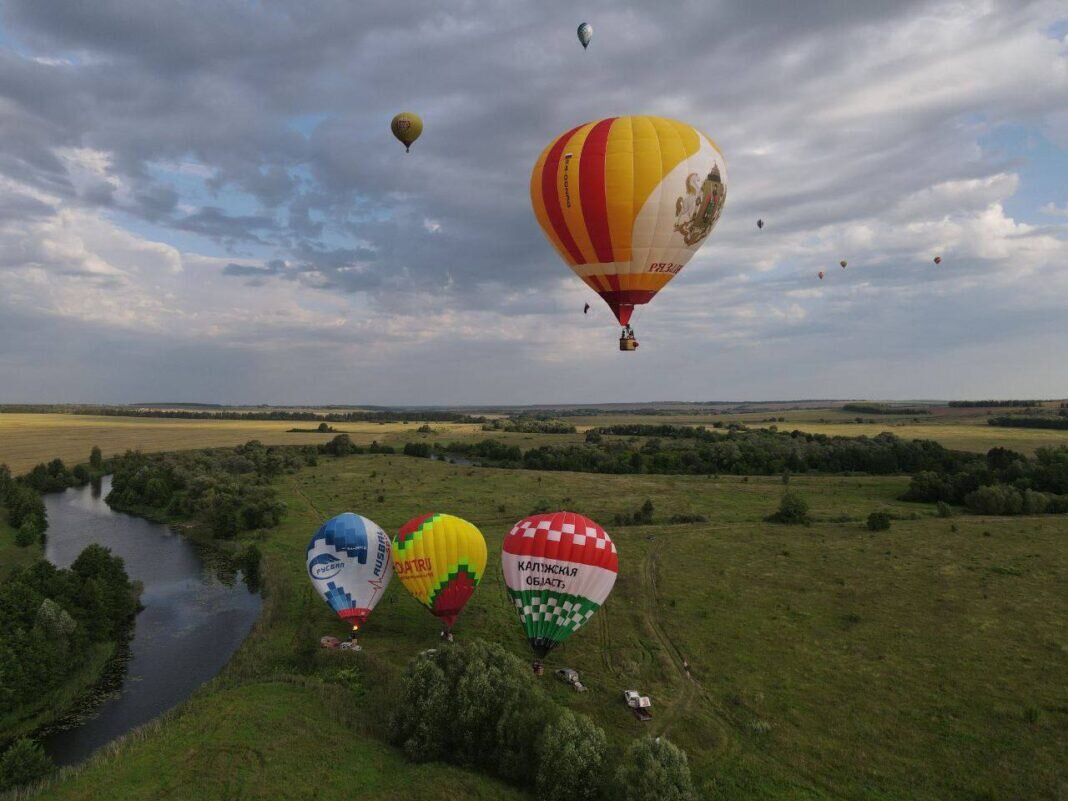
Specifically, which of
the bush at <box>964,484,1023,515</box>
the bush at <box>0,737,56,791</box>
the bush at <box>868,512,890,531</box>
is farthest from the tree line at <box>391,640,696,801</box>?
the bush at <box>964,484,1023,515</box>

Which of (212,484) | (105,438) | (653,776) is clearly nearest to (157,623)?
(212,484)

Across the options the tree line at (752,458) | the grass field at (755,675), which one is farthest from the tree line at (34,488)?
the tree line at (752,458)

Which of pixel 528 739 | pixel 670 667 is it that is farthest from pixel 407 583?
pixel 670 667

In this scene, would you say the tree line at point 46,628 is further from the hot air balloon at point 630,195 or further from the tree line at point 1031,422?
the tree line at point 1031,422

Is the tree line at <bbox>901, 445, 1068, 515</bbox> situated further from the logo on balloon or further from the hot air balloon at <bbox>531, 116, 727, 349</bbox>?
the logo on balloon

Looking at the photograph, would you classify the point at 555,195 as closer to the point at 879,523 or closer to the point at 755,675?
the point at 755,675

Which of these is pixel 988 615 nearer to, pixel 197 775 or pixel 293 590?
pixel 197 775
